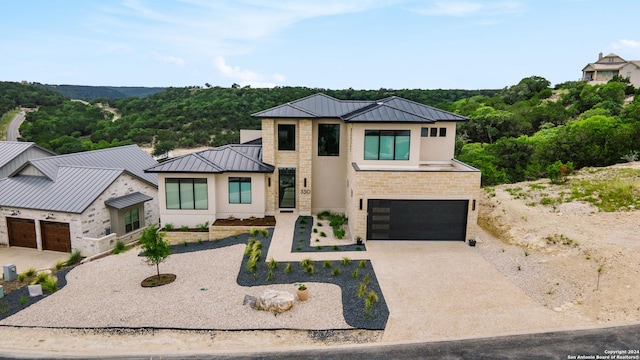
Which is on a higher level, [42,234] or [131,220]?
[131,220]

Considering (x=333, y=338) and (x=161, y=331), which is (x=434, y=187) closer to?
(x=333, y=338)

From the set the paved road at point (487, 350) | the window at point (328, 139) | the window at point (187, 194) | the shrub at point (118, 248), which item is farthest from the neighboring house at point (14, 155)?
the window at point (328, 139)

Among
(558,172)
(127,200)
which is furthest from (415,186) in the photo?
(127,200)

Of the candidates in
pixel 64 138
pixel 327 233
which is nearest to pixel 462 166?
pixel 327 233

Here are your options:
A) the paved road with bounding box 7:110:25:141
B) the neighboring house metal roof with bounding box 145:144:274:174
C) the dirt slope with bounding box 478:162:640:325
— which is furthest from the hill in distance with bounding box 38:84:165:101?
the dirt slope with bounding box 478:162:640:325

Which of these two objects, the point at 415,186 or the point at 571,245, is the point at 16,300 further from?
the point at 571,245

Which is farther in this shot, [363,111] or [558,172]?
[558,172]

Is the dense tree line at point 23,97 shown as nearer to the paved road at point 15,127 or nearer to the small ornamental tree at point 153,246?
the paved road at point 15,127
